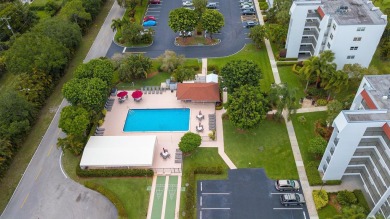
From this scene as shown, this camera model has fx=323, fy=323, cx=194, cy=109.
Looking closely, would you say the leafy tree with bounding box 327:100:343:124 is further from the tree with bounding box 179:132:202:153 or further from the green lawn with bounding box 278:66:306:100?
the tree with bounding box 179:132:202:153

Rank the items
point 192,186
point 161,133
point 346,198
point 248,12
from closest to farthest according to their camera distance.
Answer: point 346,198, point 192,186, point 161,133, point 248,12

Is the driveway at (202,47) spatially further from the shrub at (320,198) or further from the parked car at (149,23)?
the shrub at (320,198)

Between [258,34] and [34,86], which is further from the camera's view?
[258,34]

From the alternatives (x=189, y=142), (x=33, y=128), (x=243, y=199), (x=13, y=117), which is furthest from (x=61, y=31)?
(x=243, y=199)

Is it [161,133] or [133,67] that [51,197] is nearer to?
[161,133]

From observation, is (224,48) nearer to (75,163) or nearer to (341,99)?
(341,99)

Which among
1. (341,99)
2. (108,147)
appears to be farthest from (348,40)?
(108,147)
